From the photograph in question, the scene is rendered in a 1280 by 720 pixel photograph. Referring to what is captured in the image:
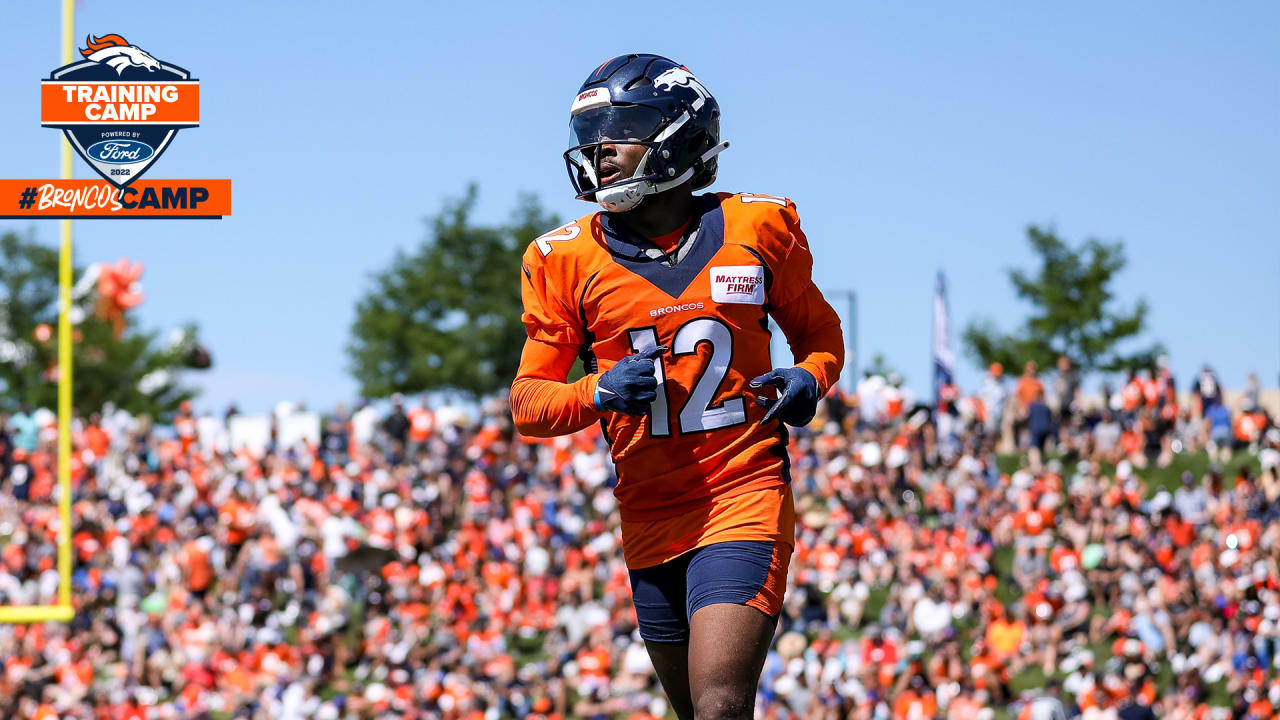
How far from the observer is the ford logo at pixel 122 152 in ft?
26.5

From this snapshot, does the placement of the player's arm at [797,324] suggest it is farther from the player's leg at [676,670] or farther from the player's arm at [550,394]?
the player's leg at [676,670]

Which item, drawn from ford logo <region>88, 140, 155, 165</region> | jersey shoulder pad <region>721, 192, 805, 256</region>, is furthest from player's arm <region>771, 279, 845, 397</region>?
ford logo <region>88, 140, 155, 165</region>

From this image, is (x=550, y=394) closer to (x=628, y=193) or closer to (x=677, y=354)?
(x=677, y=354)

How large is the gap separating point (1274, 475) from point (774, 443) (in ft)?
54.8

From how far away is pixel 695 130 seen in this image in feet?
14.8

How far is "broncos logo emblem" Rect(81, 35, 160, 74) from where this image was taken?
8.09m

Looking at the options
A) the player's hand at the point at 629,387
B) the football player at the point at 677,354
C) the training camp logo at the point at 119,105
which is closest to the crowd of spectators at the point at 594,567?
the training camp logo at the point at 119,105

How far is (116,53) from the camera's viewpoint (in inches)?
320

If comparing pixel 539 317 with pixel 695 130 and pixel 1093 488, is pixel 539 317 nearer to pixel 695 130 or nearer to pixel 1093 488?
pixel 695 130

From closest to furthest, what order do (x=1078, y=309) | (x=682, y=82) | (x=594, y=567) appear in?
(x=682, y=82)
(x=594, y=567)
(x=1078, y=309)

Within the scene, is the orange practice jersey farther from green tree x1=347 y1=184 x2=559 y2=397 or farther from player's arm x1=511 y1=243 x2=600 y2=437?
green tree x1=347 y1=184 x2=559 y2=397

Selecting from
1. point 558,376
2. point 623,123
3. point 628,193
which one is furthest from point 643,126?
point 558,376

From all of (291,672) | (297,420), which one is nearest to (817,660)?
(291,672)

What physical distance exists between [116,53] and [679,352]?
16.4ft
